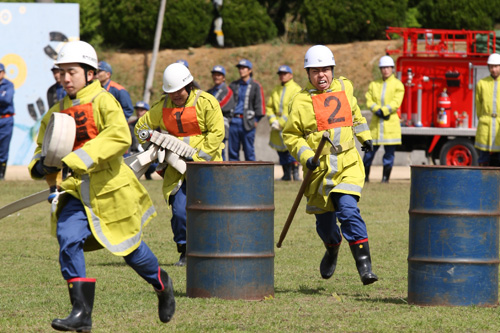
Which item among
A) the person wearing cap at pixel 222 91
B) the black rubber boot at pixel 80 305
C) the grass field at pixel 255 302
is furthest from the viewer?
the person wearing cap at pixel 222 91

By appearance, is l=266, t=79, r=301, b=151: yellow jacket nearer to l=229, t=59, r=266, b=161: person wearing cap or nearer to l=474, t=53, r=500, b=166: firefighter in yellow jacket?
l=229, t=59, r=266, b=161: person wearing cap

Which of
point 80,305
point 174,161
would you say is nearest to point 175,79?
point 174,161

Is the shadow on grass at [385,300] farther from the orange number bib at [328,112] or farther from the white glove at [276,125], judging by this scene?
the white glove at [276,125]

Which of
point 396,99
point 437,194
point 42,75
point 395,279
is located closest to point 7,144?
point 42,75

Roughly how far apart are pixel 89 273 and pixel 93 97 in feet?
10.1

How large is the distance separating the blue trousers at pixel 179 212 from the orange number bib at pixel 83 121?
3019mm

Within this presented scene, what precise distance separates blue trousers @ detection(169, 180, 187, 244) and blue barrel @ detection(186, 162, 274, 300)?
5.31 feet

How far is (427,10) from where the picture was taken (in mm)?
29172

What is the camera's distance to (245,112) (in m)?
18.2

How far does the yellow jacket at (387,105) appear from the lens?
1780 cm

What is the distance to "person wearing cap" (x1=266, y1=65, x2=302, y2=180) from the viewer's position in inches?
713

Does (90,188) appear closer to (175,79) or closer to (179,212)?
(175,79)

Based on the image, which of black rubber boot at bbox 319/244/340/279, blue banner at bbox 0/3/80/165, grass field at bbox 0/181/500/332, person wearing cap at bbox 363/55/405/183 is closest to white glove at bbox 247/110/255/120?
person wearing cap at bbox 363/55/405/183

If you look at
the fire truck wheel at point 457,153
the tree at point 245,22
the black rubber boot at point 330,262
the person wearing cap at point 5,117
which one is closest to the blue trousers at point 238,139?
the fire truck wheel at point 457,153
